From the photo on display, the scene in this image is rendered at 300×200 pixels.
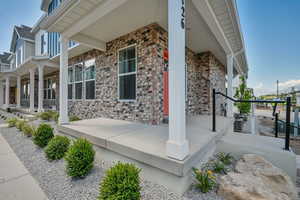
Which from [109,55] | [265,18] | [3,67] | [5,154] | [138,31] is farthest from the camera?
[3,67]

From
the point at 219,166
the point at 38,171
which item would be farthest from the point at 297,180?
the point at 38,171

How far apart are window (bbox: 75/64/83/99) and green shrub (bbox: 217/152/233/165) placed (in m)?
6.53

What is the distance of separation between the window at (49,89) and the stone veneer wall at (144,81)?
371 centimetres

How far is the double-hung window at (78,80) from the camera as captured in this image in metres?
6.75

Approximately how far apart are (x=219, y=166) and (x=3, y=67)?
78.5ft

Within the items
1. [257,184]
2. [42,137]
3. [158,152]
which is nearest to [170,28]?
[158,152]

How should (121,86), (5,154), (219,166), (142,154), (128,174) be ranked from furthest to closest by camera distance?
1. (121,86)
2. (5,154)
3. (219,166)
4. (142,154)
5. (128,174)

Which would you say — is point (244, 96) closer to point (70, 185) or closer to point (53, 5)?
point (70, 185)

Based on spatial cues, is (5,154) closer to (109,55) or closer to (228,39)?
(109,55)

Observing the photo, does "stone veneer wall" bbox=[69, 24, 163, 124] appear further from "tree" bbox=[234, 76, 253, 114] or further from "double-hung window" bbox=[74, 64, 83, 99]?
"tree" bbox=[234, 76, 253, 114]

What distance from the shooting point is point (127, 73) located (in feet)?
15.8

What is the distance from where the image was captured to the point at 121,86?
5004mm

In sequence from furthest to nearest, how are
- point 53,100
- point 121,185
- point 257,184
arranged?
1. point 53,100
2. point 257,184
3. point 121,185

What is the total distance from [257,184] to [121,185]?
5.92 feet
